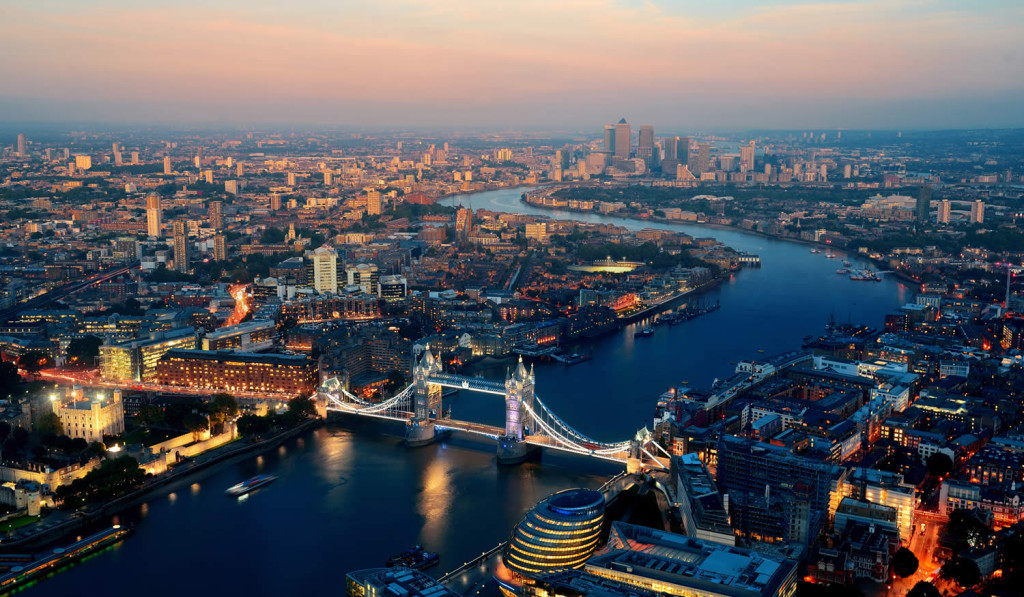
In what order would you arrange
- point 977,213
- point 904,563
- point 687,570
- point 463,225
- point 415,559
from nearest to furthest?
1. point 687,570
2. point 904,563
3. point 415,559
4. point 463,225
5. point 977,213

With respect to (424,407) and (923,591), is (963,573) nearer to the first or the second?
(923,591)

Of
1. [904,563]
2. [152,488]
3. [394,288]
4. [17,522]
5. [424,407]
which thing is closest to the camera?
[904,563]

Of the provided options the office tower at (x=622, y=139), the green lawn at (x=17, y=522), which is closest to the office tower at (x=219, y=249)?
the green lawn at (x=17, y=522)

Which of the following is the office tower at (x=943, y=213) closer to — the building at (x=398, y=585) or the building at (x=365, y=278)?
the building at (x=365, y=278)

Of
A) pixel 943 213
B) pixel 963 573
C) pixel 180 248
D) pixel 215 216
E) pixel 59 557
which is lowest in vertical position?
pixel 59 557

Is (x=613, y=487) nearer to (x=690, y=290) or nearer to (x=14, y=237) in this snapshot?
(x=690, y=290)

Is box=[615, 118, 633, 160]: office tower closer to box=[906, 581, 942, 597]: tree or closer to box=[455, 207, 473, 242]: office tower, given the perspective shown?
box=[455, 207, 473, 242]: office tower

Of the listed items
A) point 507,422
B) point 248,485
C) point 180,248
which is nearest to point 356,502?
point 248,485
